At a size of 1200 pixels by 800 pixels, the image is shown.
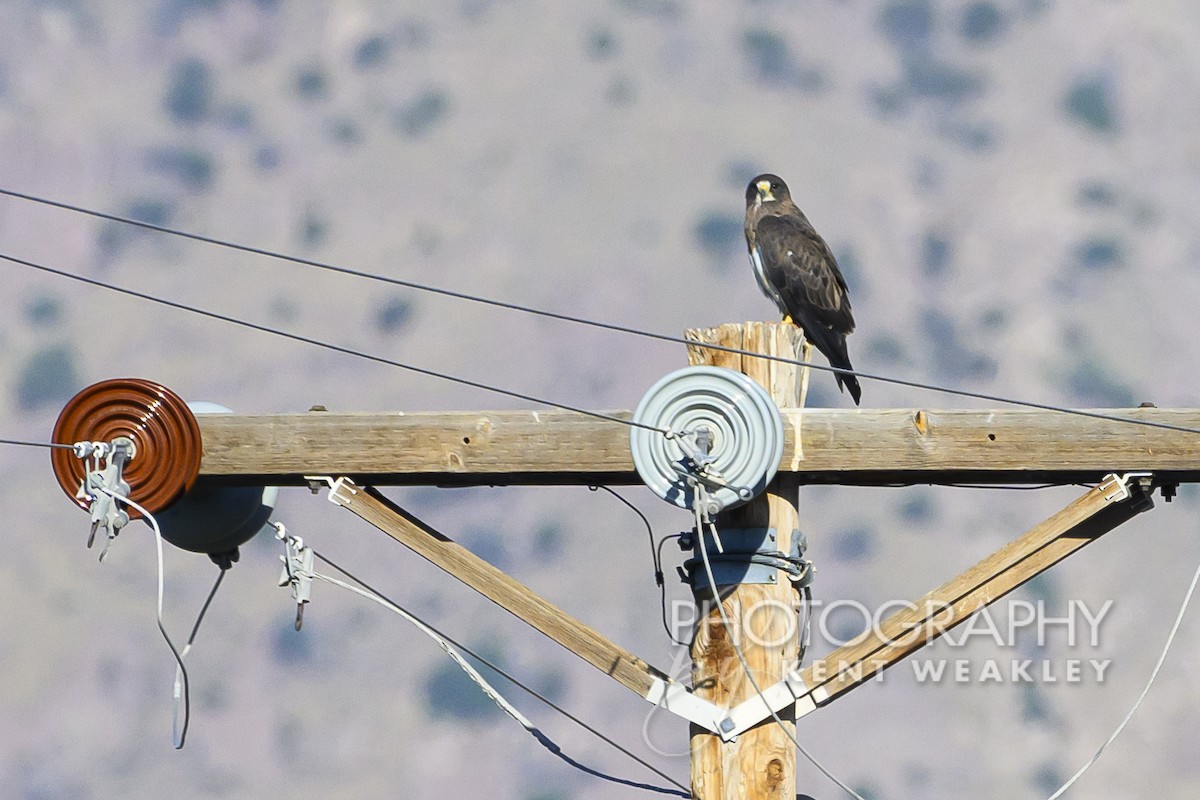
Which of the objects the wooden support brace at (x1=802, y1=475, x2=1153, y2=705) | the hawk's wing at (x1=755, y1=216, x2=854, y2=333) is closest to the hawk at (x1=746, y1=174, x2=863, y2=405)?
the hawk's wing at (x1=755, y1=216, x2=854, y2=333)

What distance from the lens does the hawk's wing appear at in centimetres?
802

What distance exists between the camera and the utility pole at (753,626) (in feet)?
15.3

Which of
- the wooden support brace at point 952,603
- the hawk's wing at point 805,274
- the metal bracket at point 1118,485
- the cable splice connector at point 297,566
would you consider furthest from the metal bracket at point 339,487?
the hawk's wing at point 805,274

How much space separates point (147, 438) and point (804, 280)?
397 cm

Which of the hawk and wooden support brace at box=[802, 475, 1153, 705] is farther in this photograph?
the hawk

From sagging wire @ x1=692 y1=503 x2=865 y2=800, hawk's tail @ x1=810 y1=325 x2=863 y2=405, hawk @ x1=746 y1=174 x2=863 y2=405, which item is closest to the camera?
sagging wire @ x1=692 y1=503 x2=865 y2=800

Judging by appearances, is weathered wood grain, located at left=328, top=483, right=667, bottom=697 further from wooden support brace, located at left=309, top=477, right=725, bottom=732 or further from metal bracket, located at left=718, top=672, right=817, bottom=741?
metal bracket, located at left=718, top=672, right=817, bottom=741

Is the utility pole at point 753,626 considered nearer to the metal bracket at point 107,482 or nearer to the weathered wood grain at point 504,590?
the weathered wood grain at point 504,590

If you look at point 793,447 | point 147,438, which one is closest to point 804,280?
point 793,447

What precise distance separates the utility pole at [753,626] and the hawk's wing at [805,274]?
301 cm

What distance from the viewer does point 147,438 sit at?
16.5ft

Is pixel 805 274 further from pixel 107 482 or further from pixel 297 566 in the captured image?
pixel 107 482

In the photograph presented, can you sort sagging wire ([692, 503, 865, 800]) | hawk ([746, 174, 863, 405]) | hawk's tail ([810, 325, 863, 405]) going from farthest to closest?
1. hawk ([746, 174, 863, 405])
2. hawk's tail ([810, 325, 863, 405])
3. sagging wire ([692, 503, 865, 800])

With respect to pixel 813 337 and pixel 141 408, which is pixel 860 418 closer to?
pixel 141 408
